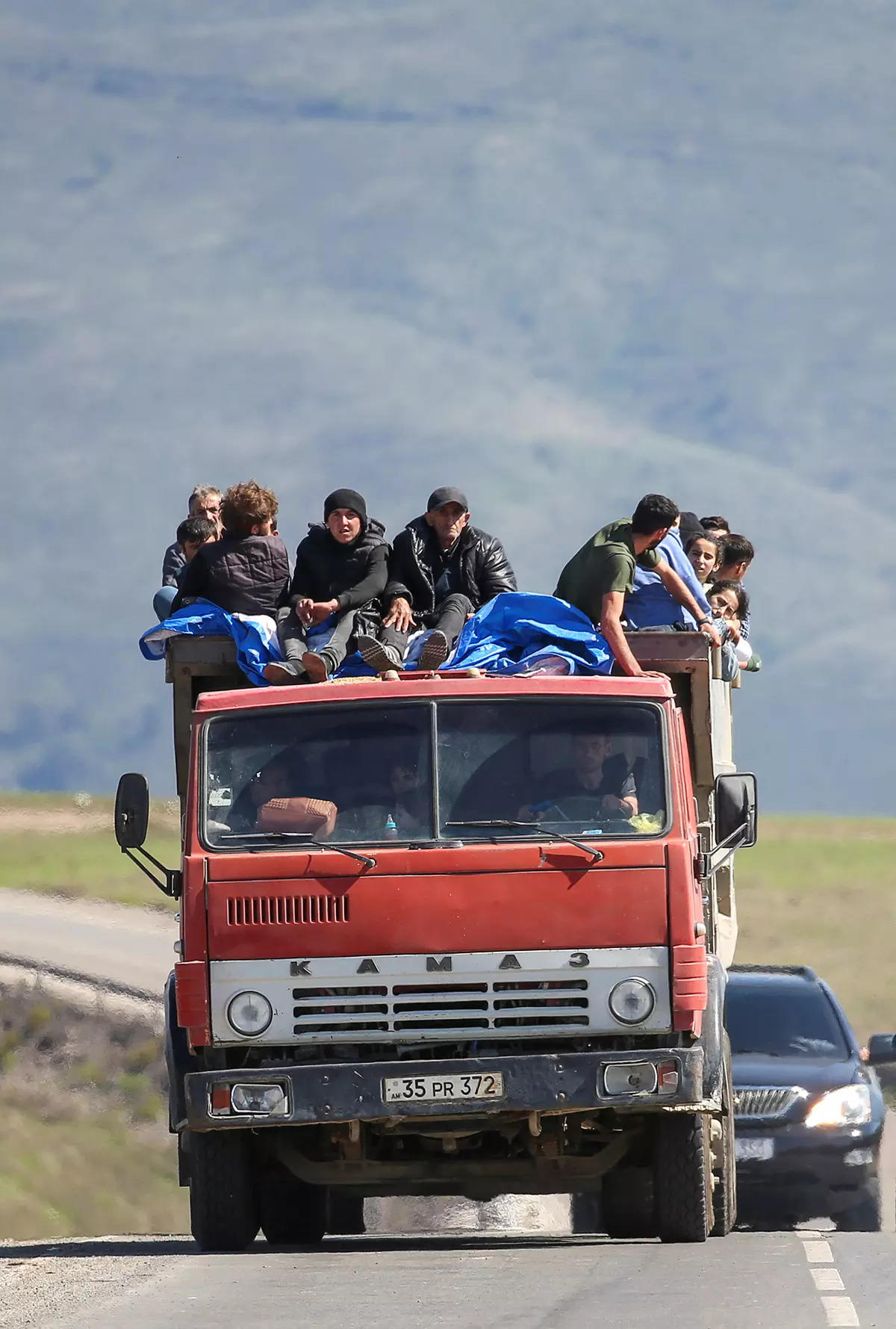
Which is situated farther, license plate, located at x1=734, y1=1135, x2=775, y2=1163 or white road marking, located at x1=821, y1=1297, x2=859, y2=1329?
license plate, located at x1=734, y1=1135, x2=775, y2=1163

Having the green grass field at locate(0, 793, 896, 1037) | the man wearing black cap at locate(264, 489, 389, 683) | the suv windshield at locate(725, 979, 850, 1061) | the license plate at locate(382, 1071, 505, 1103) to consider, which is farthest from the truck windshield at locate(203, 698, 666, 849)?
the suv windshield at locate(725, 979, 850, 1061)

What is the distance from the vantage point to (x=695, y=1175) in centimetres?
1134

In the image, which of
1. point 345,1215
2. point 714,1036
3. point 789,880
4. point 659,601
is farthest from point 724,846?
point 789,880

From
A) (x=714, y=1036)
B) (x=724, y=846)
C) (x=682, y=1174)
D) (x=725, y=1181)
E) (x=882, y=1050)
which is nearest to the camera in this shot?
(x=714, y=1036)

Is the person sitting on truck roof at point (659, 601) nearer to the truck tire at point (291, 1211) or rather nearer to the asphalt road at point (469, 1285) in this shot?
the asphalt road at point (469, 1285)

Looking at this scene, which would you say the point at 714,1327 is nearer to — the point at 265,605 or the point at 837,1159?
the point at 265,605

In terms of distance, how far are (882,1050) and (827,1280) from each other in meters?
4.95

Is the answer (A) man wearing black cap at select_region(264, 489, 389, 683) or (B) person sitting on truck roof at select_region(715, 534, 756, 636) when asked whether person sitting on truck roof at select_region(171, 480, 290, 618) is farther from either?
(B) person sitting on truck roof at select_region(715, 534, 756, 636)

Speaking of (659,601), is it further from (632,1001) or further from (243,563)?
(632,1001)

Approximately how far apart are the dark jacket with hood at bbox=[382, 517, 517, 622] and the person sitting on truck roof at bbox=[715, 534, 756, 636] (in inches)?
106

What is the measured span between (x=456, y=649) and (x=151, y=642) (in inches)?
65.7

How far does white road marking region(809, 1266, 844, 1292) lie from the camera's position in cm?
972

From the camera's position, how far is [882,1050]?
14.9 m

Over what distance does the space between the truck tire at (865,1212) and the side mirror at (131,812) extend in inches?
240
